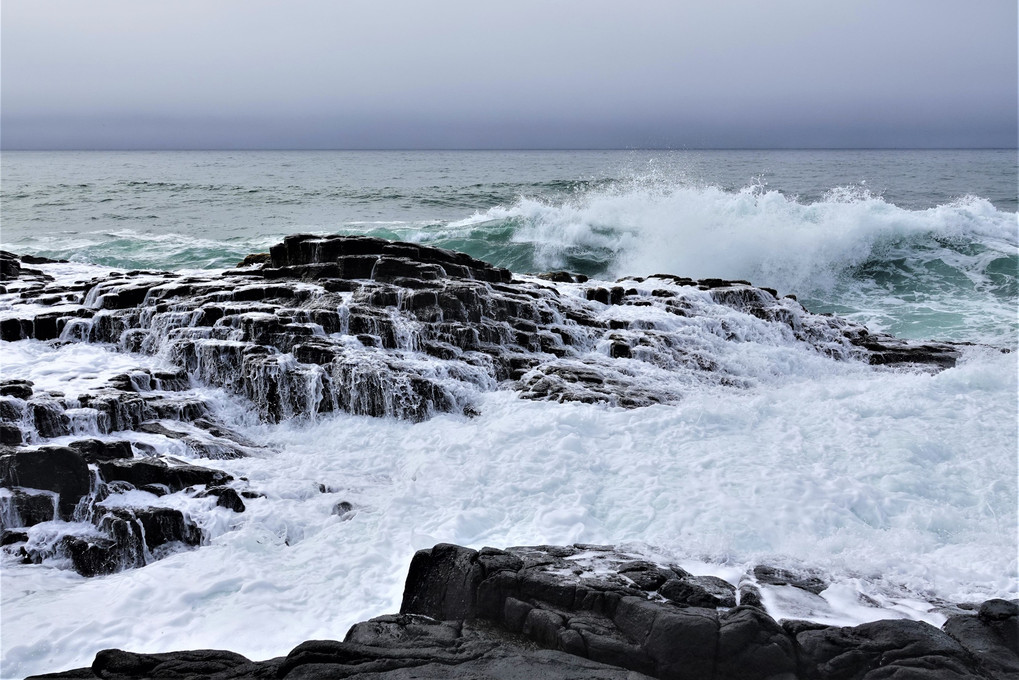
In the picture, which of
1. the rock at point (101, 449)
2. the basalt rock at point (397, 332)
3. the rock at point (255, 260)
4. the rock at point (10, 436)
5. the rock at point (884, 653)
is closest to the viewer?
the rock at point (884, 653)

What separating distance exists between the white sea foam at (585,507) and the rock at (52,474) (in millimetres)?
837

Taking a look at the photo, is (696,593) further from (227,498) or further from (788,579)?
(227,498)

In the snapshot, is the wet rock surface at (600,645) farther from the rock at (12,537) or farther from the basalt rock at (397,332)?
the basalt rock at (397,332)

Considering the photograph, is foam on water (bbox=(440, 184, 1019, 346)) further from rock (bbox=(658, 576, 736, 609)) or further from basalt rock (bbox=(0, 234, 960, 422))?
rock (bbox=(658, 576, 736, 609))

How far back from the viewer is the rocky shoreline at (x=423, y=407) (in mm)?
4629

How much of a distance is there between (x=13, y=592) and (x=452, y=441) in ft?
15.7

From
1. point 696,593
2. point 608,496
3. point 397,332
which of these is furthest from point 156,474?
point 696,593

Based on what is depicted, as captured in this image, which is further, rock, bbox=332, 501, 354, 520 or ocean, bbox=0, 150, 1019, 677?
rock, bbox=332, 501, 354, 520

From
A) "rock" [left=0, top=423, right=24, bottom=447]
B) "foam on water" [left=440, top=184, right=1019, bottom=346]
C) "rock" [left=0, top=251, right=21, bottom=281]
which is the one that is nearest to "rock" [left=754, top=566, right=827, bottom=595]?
"rock" [left=0, top=423, right=24, bottom=447]

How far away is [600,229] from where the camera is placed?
25.9m

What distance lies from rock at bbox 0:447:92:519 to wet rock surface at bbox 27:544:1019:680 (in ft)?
9.84

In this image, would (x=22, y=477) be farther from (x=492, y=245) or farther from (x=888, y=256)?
(x=888, y=256)

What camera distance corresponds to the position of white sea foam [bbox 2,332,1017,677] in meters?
5.98

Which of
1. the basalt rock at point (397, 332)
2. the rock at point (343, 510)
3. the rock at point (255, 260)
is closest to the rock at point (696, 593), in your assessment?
the rock at point (343, 510)
